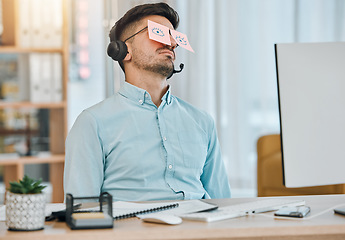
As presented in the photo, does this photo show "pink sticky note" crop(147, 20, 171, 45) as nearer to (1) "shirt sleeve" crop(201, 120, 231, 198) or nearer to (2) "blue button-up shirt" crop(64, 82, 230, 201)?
(2) "blue button-up shirt" crop(64, 82, 230, 201)

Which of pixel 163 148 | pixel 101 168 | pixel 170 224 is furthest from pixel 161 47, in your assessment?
pixel 170 224

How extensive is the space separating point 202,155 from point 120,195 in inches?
13.2

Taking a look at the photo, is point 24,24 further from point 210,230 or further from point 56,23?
point 210,230

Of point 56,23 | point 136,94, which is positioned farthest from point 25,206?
point 56,23

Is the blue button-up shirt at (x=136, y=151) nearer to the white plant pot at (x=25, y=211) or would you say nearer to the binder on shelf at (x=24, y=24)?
the white plant pot at (x=25, y=211)

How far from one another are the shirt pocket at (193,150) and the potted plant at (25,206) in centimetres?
77

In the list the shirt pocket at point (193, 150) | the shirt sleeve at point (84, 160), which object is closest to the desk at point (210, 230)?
the shirt sleeve at point (84, 160)

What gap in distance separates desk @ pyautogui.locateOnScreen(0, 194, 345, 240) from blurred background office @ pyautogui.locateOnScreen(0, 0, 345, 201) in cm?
269

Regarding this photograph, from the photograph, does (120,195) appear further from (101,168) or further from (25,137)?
(25,137)

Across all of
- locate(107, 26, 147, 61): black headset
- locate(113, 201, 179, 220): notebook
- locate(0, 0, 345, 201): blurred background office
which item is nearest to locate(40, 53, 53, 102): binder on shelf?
locate(0, 0, 345, 201): blurred background office

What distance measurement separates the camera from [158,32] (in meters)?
1.80

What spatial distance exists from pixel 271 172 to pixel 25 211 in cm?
222

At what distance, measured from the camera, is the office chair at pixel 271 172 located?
3.02 metres

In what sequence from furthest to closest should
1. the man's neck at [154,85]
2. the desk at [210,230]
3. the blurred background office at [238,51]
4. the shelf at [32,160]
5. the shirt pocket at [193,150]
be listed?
1. the blurred background office at [238,51]
2. the shelf at [32,160]
3. the man's neck at [154,85]
4. the shirt pocket at [193,150]
5. the desk at [210,230]
